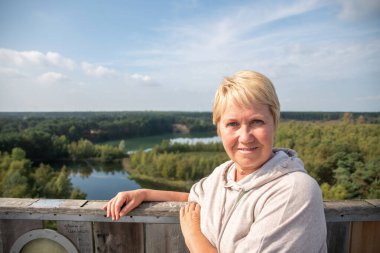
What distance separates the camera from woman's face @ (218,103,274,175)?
3.29 feet

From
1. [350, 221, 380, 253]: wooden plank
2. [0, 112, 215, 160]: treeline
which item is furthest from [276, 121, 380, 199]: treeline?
[0, 112, 215, 160]: treeline

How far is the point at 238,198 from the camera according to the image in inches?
40.4

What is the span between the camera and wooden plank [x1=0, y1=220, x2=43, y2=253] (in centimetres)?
137

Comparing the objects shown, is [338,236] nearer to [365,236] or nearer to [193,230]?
[365,236]

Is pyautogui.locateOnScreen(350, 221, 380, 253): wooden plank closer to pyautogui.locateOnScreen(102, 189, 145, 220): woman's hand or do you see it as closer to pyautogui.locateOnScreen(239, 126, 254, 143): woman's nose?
pyautogui.locateOnScreen(239, 126, 254, 143): woman's nose

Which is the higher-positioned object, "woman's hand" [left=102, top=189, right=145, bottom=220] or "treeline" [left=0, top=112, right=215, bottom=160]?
"woman's hand" [left=102, top=189, right=145, bottom=220]

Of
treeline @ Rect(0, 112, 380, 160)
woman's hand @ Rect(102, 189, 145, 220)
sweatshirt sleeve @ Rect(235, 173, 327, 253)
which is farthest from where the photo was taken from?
treeline @ Rect(0, 112, 380, 160)

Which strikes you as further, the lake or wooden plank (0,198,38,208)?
the lake

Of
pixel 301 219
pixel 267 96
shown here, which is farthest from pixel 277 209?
pixel 267 96

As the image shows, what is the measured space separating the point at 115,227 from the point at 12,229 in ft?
1.62

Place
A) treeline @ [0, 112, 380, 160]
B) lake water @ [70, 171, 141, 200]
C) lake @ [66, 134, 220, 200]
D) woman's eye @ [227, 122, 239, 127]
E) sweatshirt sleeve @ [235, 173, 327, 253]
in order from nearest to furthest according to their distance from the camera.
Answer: sweatshirt sleeve @ [235, 173, 327, 253] < woman's eye @ [227, 122, 239, 127] < lake water @ [70, 171, 141, 200] < lake @ [66, 134, 220, 200] < treeline @ [0, 112, 380, 160]

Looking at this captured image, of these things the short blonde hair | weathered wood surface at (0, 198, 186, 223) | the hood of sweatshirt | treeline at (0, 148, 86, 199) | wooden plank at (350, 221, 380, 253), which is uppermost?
the short blonde hair

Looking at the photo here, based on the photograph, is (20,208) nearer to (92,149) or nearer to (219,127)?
(219,127)

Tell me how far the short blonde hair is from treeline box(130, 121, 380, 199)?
24886mm
